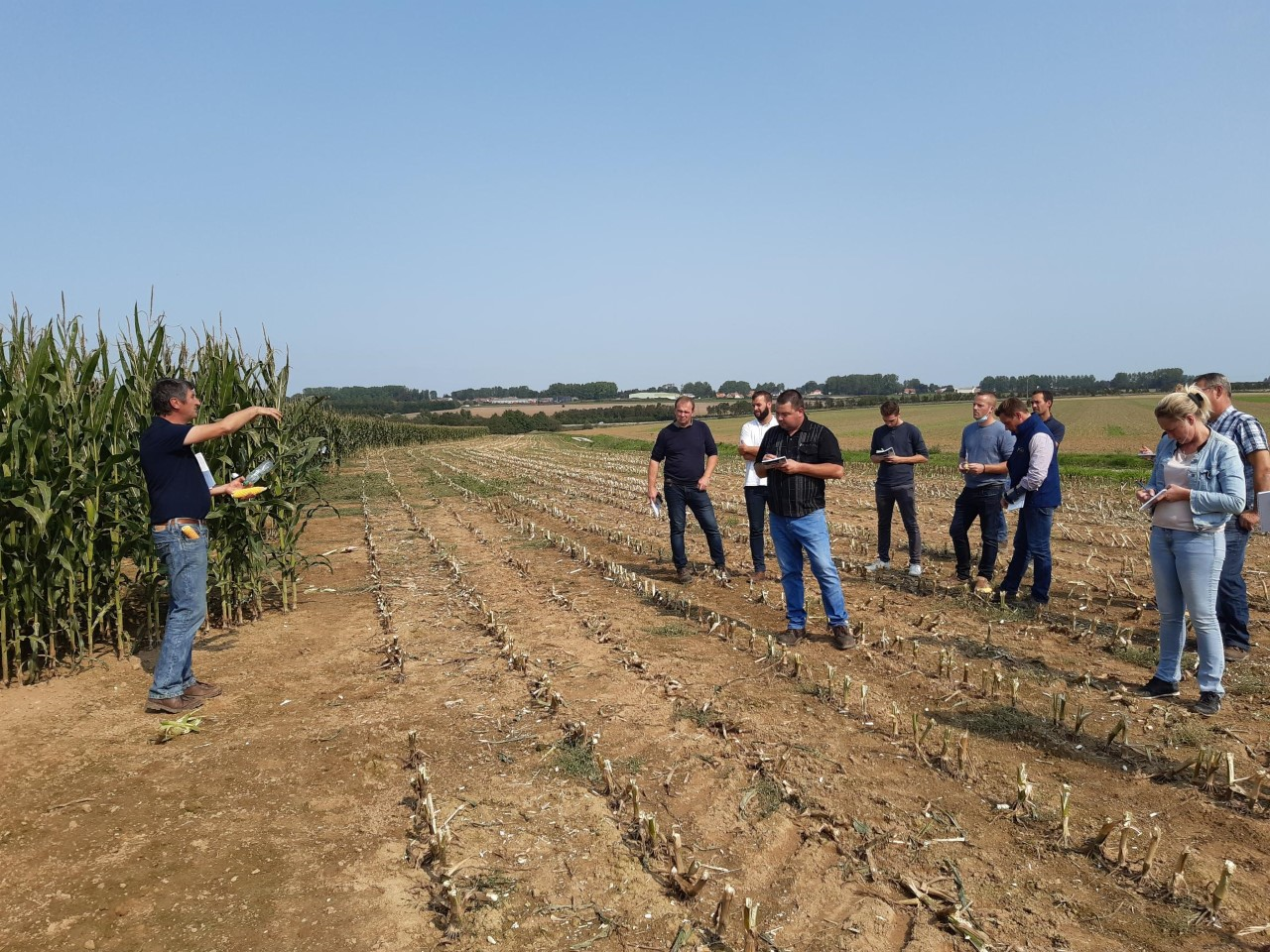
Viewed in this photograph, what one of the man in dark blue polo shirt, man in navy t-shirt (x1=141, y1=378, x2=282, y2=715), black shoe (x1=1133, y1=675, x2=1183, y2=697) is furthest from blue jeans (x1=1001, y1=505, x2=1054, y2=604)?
man in navy t-shirt (x1=141, y1=378, x2=282, y2=715)

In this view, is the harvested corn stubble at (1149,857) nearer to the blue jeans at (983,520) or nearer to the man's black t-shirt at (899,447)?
the blue jeans at (983,520)

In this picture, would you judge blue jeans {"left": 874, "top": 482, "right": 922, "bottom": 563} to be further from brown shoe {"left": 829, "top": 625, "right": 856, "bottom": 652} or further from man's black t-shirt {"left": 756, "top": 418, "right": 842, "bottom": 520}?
brown shoe {"left": 829, "top": 625, "right": 856, "bottom": 652}

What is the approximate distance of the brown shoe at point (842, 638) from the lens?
6.41 metres

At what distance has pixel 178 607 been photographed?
218 inches

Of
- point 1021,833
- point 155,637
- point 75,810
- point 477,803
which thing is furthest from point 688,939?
point 155,637

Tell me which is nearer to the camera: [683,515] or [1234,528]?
[1234,528]

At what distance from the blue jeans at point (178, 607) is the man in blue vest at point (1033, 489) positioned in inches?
288

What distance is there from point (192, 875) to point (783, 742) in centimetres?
326

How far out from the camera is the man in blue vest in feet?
24.3

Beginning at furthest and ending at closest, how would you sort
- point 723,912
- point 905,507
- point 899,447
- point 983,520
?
point 899,447
point 905,507
point 983,520
point 723,912

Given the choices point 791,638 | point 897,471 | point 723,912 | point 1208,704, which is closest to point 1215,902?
point 723,912

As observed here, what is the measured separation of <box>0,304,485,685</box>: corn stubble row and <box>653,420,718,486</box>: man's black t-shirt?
3.95m

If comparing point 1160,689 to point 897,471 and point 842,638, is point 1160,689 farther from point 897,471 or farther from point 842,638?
point 897,471

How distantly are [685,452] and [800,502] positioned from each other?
2.66 m
